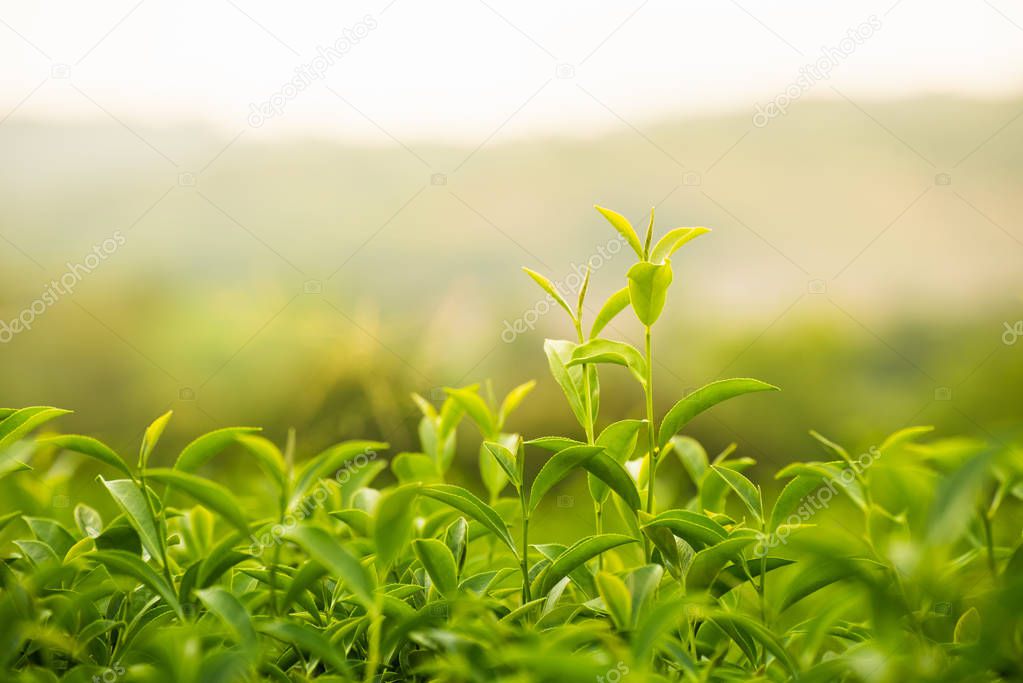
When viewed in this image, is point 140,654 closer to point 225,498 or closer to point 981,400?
point 225,498

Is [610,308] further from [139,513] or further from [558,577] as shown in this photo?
[139,513]

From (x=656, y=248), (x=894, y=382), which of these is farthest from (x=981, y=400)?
(x=656, y=248)

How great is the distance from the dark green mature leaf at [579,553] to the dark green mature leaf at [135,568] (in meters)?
0.16

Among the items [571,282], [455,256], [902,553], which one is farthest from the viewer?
[455,256]

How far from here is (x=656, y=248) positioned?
403mm

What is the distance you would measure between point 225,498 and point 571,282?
1612mm

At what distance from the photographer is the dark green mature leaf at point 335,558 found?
0.28 m

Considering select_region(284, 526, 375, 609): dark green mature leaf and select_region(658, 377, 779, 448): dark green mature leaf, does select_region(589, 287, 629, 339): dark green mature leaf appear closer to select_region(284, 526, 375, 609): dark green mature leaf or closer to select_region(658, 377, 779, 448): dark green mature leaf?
select_region(658, 377, 779, 448): dark green mature leaf
